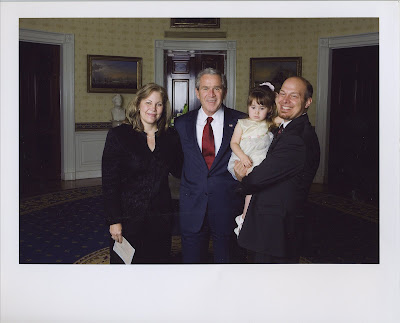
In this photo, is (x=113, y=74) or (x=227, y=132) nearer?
(x=227, y=132)

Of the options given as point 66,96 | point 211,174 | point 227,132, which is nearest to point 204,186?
point 211,174

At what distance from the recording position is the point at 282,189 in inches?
151

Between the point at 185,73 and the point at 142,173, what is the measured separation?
0.76 metres

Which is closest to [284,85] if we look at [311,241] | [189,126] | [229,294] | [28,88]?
[189,126]

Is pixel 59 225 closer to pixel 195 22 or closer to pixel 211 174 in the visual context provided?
pixel 211 174

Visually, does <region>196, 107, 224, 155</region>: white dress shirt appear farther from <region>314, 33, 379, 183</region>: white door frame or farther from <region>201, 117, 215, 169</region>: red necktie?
<region>314, 33, 379, 183</region>: white door frame

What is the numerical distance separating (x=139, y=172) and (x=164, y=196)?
24 centimetres

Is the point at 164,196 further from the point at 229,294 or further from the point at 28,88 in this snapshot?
the point at 28,88

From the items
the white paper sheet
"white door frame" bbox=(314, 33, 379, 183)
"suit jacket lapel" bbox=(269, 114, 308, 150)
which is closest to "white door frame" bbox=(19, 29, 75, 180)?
the white paper sheet

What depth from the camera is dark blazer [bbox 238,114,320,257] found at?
3.79m

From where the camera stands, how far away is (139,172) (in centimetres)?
386

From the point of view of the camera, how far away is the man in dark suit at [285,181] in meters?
3.77

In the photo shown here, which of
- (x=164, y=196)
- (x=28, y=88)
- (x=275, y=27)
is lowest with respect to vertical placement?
(x=164, y=196)

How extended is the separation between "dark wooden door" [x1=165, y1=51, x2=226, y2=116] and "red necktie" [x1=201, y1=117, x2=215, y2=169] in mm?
161
